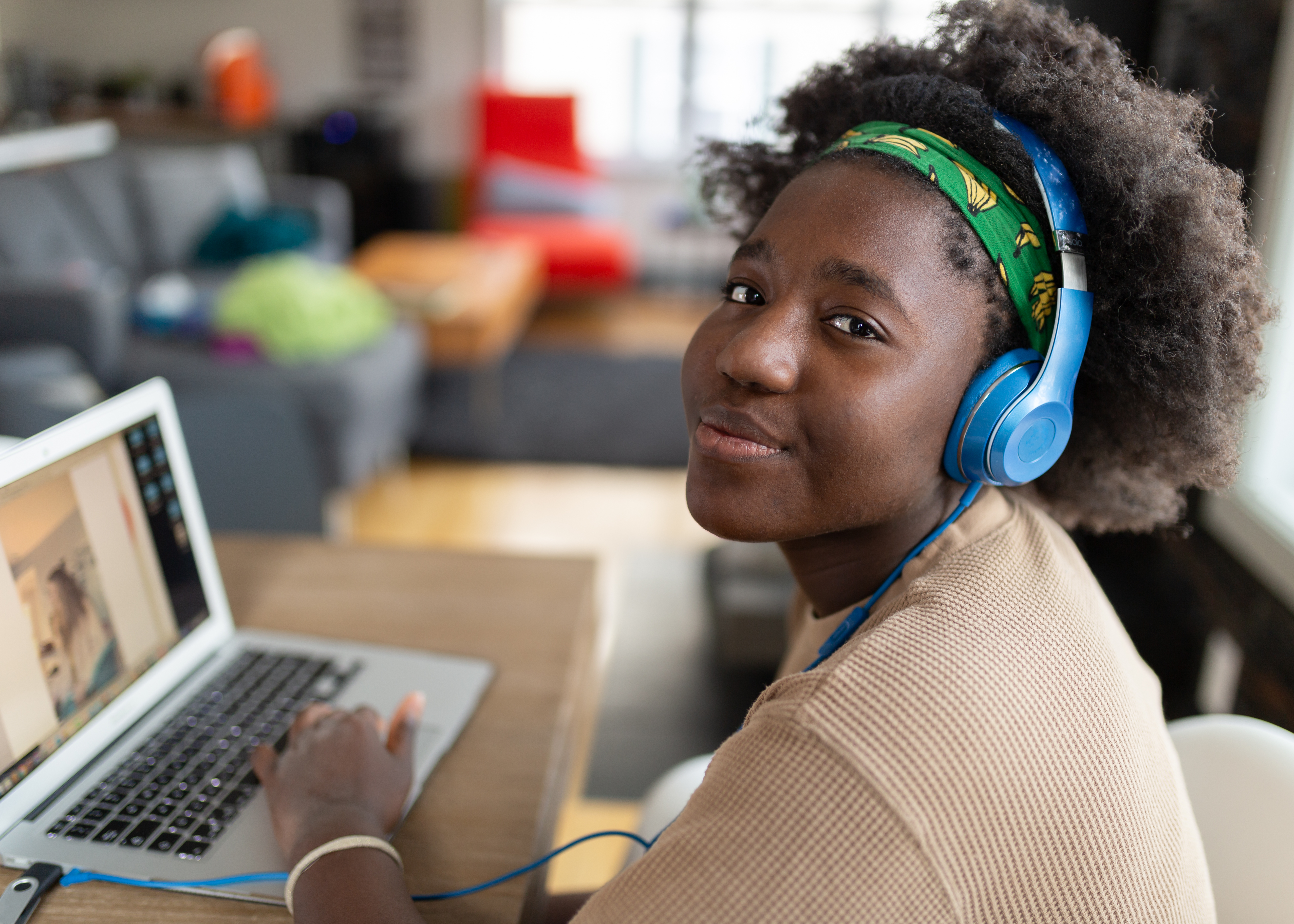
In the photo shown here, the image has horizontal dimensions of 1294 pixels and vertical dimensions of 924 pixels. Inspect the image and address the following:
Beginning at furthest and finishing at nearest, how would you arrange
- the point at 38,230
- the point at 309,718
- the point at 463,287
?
1. the point at 463,287
2. the point at 38,230
3. the point at 309,718

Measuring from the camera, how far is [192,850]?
81cm

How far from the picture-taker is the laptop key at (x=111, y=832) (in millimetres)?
818

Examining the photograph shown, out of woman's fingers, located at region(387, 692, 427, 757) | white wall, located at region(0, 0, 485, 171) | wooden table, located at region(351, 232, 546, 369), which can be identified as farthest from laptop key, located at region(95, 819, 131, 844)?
white wall, located at region(0, 0, 485, 171)

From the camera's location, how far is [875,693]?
0.59 m

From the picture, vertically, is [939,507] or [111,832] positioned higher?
[939,507]

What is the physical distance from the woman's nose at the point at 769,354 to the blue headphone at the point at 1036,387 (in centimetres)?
14

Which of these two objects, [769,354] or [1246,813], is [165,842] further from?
[1246,813]

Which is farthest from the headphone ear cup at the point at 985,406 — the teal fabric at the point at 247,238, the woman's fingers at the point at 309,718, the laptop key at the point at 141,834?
the teal fabric at the point at 247,238

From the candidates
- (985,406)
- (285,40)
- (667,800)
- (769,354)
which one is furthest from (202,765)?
(285,40)

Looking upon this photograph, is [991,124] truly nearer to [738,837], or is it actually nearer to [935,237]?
[935,237]

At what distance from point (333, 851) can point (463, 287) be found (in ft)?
12.5

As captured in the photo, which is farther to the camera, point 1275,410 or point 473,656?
point 1275,410

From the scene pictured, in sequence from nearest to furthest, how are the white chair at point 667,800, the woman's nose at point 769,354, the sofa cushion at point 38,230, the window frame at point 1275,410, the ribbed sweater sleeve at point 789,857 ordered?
the ribbed sweater sleeve at point 789,857
the woman's nose at point 769,354
the white chair at point 667,800
the window frame at point 1275,410
the sofa cushion at point 38,230

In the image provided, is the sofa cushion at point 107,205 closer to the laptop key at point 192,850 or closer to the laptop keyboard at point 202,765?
the laptop keyboard at point 202,765
